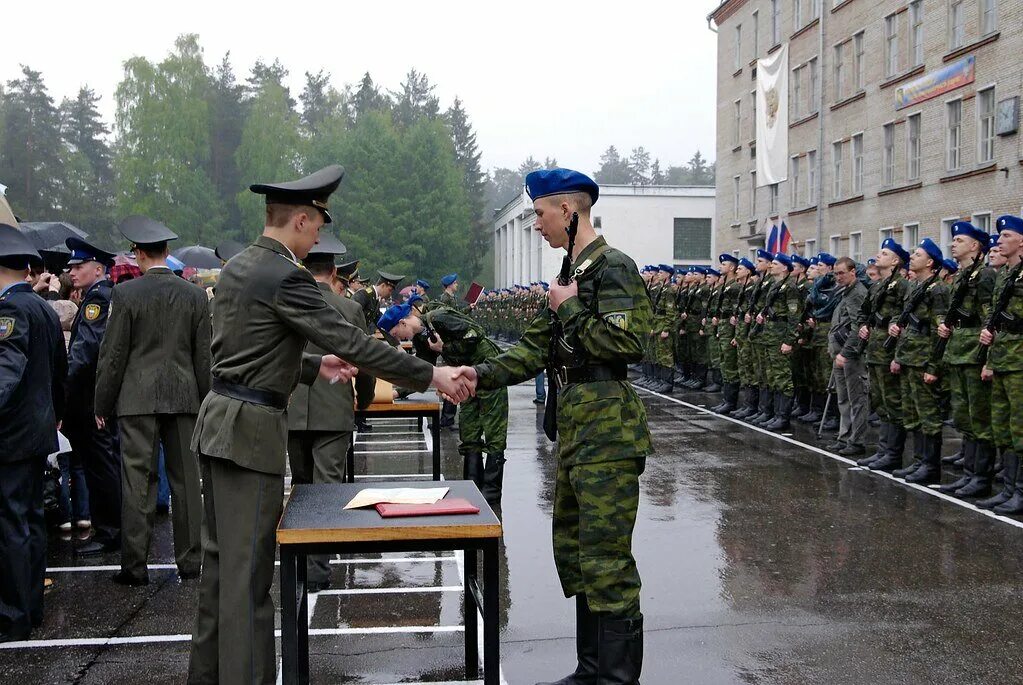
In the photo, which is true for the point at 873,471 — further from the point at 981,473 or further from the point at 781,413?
the point at 781,413

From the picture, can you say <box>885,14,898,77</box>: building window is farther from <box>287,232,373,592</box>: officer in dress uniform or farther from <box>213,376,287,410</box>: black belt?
<box>213,376,287,410</box>: black belt

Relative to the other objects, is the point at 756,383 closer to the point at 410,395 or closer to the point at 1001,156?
the point at 410,395

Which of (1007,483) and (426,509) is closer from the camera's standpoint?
(426,509)

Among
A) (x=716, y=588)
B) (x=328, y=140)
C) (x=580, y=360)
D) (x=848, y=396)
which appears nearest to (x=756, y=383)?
(x=848, y=396)

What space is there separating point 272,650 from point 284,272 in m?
1.59

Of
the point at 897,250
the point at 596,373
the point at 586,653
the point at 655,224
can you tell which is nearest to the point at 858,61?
the point at 897,250

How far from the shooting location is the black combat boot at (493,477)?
984 centimetres

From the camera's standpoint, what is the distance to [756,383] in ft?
53.5

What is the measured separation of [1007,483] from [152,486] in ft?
23.4

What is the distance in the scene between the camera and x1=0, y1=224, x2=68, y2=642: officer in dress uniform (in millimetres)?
5930

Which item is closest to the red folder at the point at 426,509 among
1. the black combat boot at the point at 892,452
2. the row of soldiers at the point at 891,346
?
the row of soldiers at the point at 891,346

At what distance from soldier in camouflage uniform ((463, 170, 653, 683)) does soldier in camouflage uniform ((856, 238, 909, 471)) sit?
7.56m

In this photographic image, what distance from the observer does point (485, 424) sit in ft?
32.1

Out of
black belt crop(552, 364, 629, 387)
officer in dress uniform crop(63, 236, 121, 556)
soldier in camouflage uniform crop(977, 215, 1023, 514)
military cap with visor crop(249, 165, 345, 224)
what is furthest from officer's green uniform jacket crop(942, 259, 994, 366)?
officer in dress uniform crop(63, 236, 121, 556)
